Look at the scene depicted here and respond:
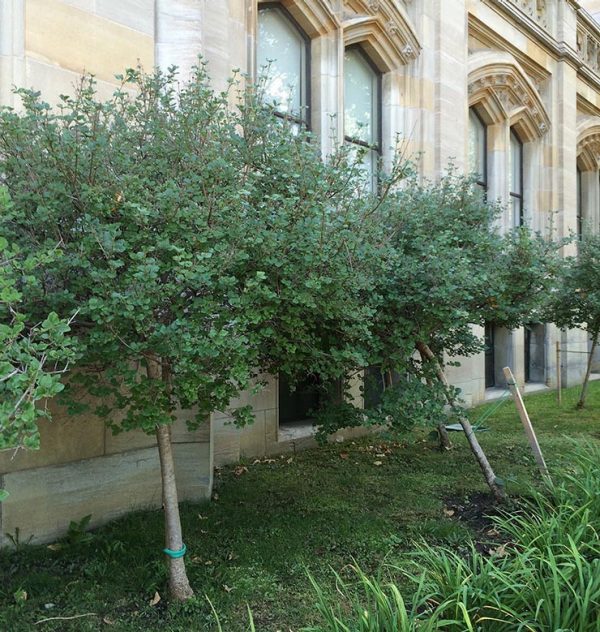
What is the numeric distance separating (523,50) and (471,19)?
A: 228 cm

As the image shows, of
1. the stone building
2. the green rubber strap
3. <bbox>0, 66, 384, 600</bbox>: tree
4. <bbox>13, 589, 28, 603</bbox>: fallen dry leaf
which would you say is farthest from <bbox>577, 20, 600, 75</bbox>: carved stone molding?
<bbox>13, 589, 28, 603</bbox>: fallen dry leaf

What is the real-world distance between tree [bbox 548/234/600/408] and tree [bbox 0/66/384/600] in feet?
23.9

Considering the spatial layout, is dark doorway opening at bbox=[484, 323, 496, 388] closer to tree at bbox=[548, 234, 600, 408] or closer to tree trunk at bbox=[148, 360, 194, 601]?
tree at bbox=[548, 234, 600, 408]

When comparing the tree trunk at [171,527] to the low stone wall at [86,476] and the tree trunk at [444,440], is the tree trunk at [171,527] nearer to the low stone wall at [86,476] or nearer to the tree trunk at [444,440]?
the low stone wall at [86,476]

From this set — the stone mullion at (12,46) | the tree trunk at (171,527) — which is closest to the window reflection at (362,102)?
the stone mullion at (12,46)

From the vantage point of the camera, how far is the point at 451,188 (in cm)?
685

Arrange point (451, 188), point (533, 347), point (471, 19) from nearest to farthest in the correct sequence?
point (451, 188)
point (471, 19)
point (533, 347)

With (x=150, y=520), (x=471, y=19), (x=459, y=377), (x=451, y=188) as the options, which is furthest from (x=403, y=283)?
(x=471, y=19)

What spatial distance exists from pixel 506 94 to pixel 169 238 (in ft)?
40.0

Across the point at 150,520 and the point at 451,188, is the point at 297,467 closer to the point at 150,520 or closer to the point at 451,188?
the point at 150,520

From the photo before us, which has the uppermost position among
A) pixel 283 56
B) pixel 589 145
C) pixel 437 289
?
pixel 589 145

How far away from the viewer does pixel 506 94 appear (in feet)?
43.8

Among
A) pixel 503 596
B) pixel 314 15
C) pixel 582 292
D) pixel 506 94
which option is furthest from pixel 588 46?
pixel 503 596

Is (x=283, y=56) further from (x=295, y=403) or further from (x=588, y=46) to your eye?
(x=588, y=46)
